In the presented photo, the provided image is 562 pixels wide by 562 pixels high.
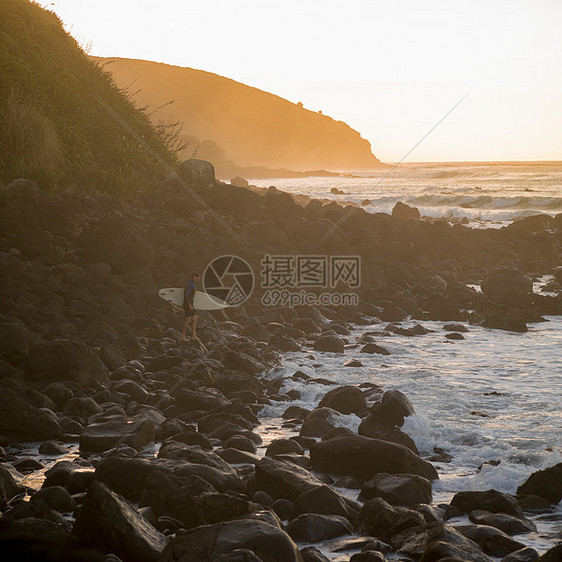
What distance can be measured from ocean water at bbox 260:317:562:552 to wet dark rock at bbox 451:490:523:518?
24 centimetres

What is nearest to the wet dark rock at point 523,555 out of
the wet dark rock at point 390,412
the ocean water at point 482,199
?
the wet dark rock at point 390,412

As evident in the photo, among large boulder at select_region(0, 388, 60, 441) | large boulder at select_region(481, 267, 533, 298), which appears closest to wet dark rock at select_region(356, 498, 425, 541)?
large boulder at select_region(0, 388, 60, 441)

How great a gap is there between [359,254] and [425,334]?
20.7ft

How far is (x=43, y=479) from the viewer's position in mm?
7020

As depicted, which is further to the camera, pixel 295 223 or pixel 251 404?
pixel 295 223

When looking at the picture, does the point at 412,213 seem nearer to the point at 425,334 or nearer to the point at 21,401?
the point at 425,334

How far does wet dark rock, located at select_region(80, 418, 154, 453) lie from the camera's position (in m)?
7.87

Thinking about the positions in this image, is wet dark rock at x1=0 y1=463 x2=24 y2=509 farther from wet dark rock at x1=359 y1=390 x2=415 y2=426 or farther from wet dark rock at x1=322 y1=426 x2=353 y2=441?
wet dark rock at x1=359 y1=390 x2=415 y2=426

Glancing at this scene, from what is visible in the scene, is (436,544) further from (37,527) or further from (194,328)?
(194,328)

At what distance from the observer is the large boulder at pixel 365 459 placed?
7.45 meters

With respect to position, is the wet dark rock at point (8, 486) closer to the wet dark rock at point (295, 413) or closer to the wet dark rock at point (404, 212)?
the wet dark rock at point (295, 413)

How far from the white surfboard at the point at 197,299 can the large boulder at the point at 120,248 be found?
169 centimetres

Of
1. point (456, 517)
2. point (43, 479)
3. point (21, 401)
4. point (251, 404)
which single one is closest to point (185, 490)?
point (43, 479)

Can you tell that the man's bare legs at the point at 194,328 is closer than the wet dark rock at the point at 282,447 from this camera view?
No
